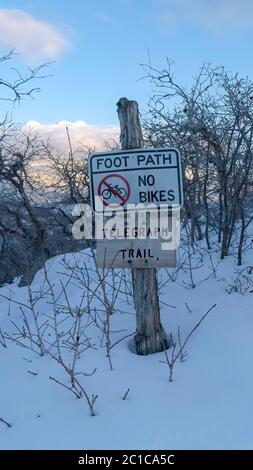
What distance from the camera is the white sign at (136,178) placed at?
2918mm

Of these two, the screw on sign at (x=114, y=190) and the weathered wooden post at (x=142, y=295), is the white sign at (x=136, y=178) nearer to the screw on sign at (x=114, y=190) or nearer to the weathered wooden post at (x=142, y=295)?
the screw on sign at (x=114, y=190)

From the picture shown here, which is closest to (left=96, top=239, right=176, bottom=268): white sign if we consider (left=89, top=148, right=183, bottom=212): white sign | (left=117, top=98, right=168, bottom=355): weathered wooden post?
(left=117, top=98, right=168, bottom=355): weathered wooden post

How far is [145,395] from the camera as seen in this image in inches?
105

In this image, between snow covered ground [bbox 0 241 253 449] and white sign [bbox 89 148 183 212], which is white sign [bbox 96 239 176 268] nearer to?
white sign [bbox 89 148 183 212]

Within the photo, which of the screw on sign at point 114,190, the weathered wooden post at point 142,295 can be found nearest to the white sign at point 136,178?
the screw on sign at point 114,190

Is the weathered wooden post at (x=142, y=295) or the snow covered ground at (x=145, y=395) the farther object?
the weathered wooden post at (x=142, y=295)

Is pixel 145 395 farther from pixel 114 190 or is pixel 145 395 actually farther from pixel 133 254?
pixel 114 190

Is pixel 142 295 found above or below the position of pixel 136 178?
below

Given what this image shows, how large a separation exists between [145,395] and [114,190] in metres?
1.34

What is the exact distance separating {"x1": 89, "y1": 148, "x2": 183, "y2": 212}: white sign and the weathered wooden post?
16cm

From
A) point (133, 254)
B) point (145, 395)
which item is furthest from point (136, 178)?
point (145, 395)

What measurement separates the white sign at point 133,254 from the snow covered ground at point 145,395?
2.22 feet
